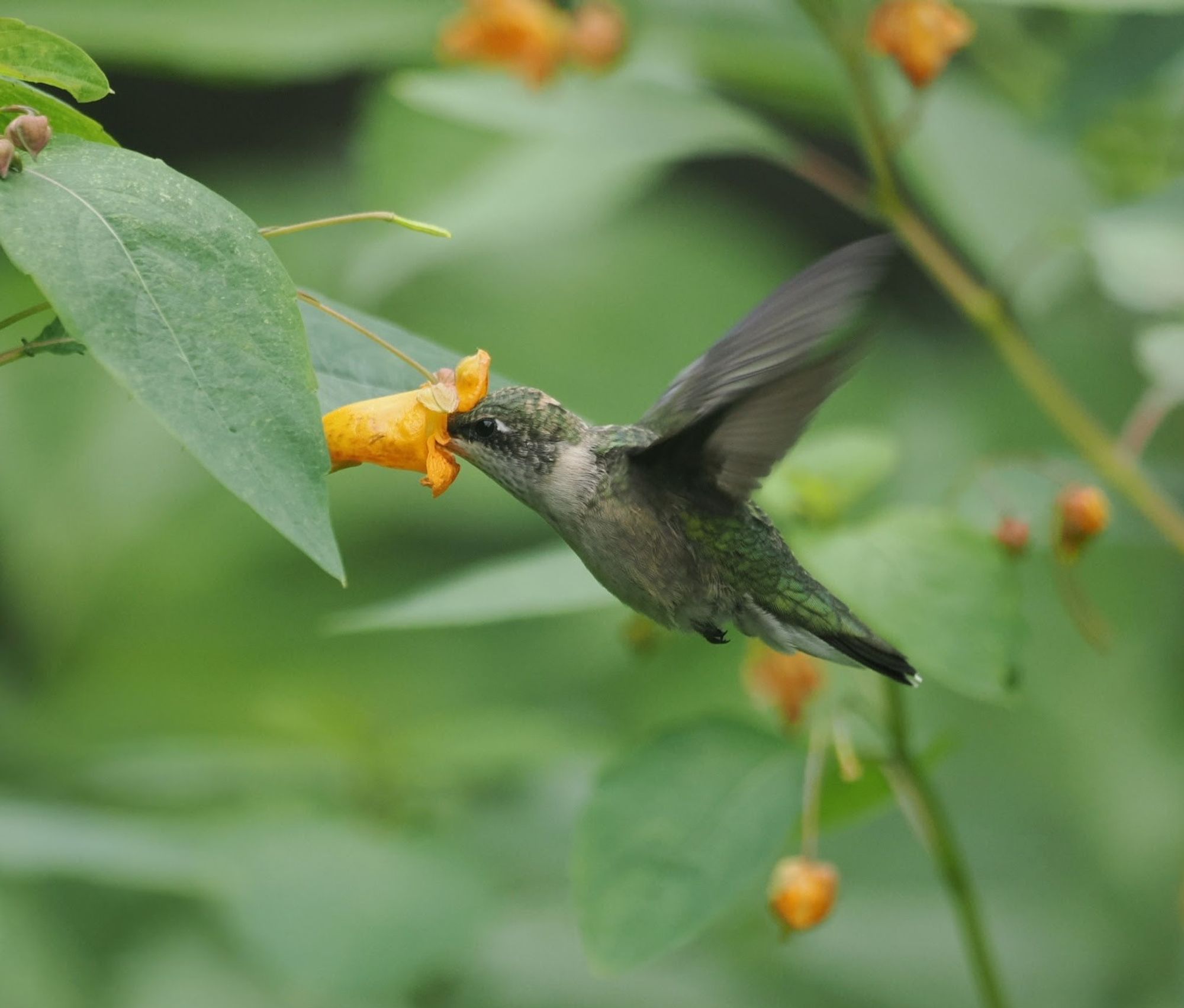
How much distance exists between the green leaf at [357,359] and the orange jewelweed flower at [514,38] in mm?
1634

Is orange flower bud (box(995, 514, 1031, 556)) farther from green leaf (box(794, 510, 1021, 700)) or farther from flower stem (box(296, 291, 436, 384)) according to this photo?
flower stem (box(296, 291, 436, 384))

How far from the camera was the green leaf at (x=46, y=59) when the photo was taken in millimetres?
1222

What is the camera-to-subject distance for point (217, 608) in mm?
5031

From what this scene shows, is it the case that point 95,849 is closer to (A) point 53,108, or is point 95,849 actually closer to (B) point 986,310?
(A) point 53,108

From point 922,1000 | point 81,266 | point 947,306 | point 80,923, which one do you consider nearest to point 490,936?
point 80,923

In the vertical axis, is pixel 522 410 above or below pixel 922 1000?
above

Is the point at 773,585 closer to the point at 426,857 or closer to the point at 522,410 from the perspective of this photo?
the point at 522,410

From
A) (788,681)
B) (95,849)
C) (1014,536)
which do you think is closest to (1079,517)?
(1014,536)

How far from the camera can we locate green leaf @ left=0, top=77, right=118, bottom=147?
1.24m

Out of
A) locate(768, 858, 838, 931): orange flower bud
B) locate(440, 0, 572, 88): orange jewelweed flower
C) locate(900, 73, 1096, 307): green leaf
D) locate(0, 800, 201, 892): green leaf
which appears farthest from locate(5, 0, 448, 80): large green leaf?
locate(768, 858, 838, 931): orange flower bud

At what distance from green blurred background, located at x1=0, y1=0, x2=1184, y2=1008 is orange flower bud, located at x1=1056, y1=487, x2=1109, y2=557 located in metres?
0.47

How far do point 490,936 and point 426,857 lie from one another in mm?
619

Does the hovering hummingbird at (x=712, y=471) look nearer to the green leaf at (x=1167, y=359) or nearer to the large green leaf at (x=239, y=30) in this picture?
the green leaf at (x=1167, y=359)

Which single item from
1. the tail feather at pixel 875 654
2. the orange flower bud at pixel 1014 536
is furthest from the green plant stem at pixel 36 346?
the orange flower bud at pixel 1014 536
